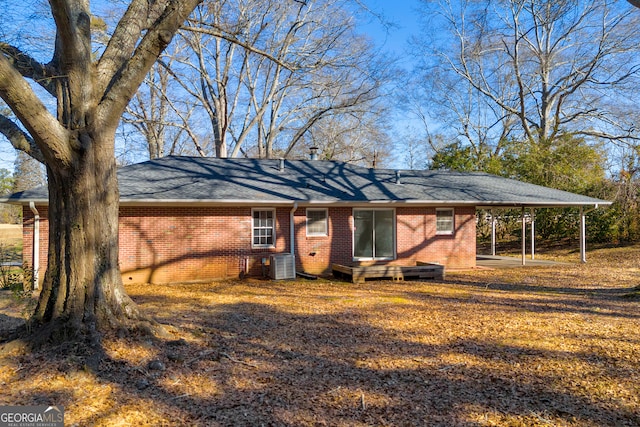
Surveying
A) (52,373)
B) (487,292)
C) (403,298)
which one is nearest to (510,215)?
(487,292)

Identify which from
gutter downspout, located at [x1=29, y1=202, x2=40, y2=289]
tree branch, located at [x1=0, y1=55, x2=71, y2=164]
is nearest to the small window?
gutter downspout, located at [x1=29, y1=202, x2=40, y2=289]

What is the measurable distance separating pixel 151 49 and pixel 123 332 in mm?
3648

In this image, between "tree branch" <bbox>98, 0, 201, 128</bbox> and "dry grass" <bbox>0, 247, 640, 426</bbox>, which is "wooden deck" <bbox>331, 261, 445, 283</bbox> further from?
"tree branch" <bbox>98, 0, 201, 128</bbox>

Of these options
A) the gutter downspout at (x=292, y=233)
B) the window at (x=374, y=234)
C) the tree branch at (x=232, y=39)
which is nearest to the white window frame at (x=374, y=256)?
the window at (x=374, y=234)

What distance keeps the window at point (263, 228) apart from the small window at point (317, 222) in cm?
120

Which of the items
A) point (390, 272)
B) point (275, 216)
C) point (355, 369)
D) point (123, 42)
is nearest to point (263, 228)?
point (275, 216)

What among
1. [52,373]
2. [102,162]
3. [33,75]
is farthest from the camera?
[33,75]

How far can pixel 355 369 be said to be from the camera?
5.22 m

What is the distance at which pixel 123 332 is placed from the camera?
543 centimetres

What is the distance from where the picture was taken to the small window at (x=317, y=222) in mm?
14219

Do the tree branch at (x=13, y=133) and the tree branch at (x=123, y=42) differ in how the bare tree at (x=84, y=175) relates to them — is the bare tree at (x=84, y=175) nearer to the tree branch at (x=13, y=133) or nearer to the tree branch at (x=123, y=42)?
the tree branch at (x=123, y=42)

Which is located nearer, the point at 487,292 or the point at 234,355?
the point at 234,355

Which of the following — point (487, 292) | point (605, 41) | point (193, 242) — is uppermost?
point (605, 41)

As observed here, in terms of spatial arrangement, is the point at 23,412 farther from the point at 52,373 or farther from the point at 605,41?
the point at 605,41
